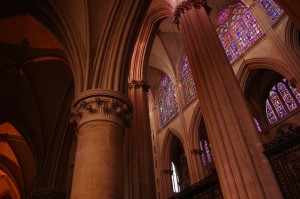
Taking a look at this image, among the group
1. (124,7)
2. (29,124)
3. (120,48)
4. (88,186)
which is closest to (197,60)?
(120,48)

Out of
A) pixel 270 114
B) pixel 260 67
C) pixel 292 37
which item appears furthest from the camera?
pixel 270 114

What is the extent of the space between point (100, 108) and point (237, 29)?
10.6 m

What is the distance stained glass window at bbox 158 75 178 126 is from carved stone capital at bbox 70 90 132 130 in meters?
10.7

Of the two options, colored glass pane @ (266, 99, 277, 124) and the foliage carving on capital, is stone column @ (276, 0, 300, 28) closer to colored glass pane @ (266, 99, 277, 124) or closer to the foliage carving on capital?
the foliage carving on capital

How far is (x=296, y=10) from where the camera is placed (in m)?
2.24

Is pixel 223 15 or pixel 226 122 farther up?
pixel 223 15

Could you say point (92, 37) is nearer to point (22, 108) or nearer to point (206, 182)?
point (206, 182)

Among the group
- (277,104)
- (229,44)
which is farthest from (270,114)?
(229,44)

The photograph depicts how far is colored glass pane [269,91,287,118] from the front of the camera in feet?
39.8

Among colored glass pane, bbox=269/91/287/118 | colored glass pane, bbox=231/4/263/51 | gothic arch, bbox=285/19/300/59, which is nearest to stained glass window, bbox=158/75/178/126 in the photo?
colored glass pane, bbox=231/4/263/51

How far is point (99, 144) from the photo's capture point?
440 cm

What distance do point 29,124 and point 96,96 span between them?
23.9 feet

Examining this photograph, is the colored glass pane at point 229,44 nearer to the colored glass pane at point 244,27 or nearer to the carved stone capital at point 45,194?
the colored glass pane at point 244,27

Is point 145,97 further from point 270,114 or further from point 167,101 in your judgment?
point 167,101
